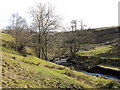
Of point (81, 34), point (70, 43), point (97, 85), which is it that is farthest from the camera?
point (81, 34)

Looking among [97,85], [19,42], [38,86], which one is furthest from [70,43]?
[38,86]

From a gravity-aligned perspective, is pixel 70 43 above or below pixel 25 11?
below

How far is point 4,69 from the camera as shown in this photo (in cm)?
1040

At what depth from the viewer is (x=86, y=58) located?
33938 mm

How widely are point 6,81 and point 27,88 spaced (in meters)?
1.42

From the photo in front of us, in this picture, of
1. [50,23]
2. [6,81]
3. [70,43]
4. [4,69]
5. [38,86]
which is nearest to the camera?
[6,81]

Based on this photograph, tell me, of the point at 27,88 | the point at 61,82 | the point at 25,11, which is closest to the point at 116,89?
the point at 61,82

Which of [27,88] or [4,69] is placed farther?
[4,69]

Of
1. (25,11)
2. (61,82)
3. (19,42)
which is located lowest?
(61,82)

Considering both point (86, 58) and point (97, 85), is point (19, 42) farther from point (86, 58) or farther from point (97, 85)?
point (97, 85)

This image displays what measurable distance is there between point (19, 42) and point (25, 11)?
12088 millimetres

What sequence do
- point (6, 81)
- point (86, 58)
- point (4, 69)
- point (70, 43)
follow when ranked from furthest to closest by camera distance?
point (70, 43), point (86, 58), point (4, 69), point (6, 81)

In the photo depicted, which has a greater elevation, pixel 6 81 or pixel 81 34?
pixel 81 34

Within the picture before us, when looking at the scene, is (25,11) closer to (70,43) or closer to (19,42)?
(19,42)
